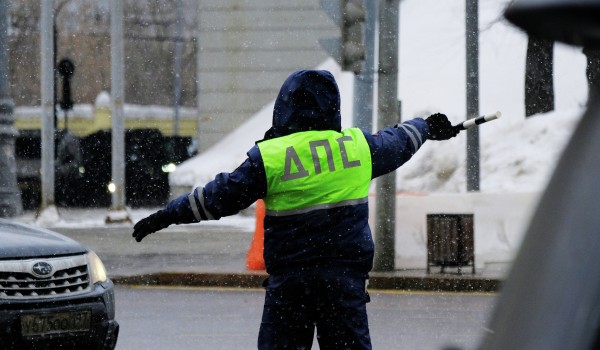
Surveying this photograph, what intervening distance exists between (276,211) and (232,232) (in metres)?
16.0

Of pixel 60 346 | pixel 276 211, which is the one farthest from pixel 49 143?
pixel 276 211

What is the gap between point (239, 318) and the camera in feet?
35.8

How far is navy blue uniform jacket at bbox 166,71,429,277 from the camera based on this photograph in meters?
4.79

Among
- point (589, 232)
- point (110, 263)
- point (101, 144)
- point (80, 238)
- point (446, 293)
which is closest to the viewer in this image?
point (589, 232)

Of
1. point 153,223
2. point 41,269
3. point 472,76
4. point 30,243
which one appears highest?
point 472,76

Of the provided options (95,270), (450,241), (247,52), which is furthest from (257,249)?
(247,52)

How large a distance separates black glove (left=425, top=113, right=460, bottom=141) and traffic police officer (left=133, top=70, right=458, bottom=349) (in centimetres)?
51

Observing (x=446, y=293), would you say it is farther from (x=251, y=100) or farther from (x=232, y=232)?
(x=251, y=100)

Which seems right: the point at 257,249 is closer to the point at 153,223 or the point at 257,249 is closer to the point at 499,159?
the point at 499,159

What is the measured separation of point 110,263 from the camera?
15391mm

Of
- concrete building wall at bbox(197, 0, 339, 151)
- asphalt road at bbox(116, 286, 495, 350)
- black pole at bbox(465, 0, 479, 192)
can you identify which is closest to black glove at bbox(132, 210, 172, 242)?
asphalt road at bbox(116, 286, 495, 350)

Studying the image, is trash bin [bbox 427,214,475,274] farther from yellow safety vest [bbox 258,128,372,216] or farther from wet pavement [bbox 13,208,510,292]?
yellow safety vest [bbox 258,128,372,216]

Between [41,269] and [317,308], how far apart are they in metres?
2.60

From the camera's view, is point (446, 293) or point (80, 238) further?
point (80, 238)
